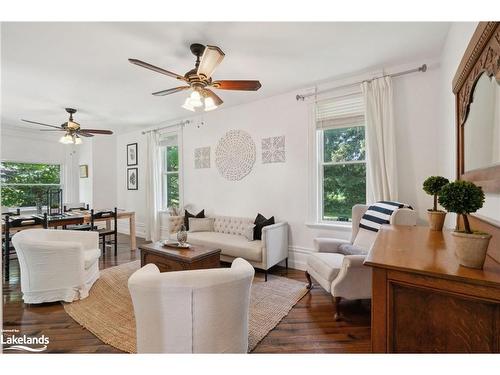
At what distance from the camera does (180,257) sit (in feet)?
8.23

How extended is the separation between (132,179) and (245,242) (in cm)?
408

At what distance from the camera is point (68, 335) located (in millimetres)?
1991

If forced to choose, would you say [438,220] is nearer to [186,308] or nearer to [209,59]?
[186,308]

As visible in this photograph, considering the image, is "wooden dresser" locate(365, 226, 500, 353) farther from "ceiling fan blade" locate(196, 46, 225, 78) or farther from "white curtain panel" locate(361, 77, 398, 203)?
"white curtain panel" locate(361, 77, 398, 203)

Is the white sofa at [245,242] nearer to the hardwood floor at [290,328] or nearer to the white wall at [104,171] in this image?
the hardwood floor at [290,328]

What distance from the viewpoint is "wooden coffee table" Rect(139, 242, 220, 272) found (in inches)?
98.7

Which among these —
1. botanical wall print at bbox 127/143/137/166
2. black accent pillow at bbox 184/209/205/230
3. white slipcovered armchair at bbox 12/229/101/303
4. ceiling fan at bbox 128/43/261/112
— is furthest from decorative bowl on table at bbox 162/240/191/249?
botanical wall print at bbox 127/143/137/166

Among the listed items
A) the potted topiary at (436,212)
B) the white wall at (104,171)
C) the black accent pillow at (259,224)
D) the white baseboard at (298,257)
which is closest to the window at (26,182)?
the white wall at (104,171)

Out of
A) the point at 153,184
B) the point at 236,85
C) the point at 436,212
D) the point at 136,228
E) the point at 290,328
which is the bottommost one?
the point at 290,328

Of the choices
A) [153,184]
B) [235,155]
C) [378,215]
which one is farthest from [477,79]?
[153,184]

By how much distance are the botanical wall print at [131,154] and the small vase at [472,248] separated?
6295 mm

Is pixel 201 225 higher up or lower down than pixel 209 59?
lower down

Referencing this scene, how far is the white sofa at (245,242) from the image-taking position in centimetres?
313

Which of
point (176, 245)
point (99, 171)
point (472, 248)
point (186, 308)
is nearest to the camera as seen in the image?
point (472, 248)
